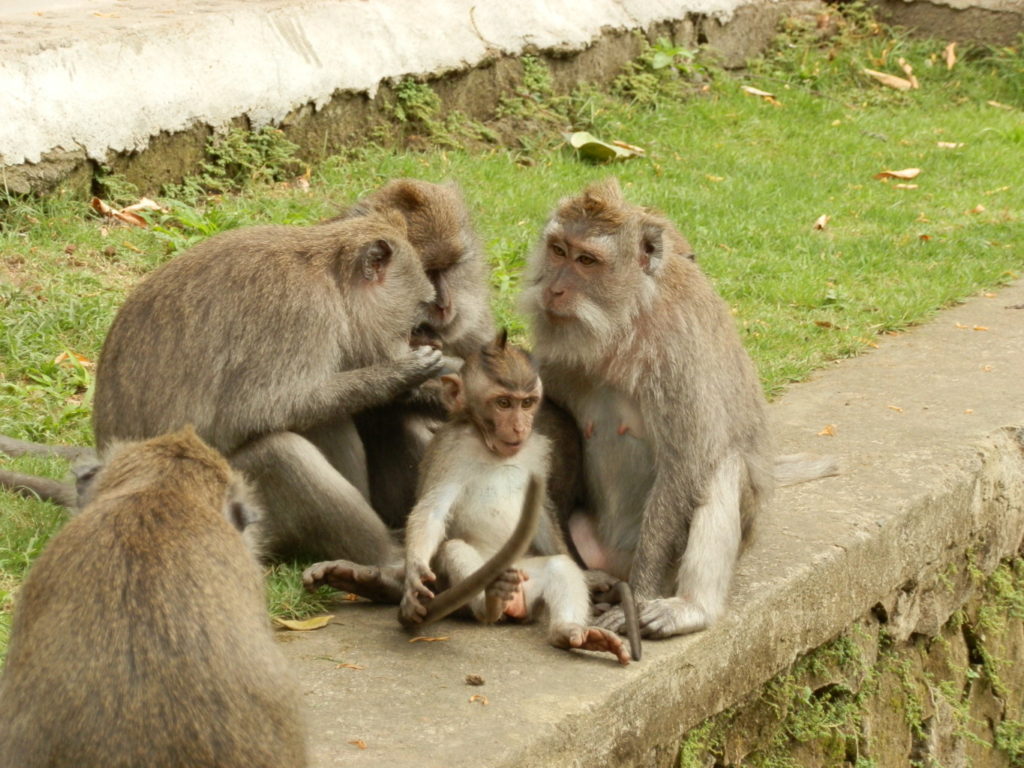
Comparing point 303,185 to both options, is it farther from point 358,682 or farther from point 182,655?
point 182,655

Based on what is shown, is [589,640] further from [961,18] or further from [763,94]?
[961,18]

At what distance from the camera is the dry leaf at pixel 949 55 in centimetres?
1274

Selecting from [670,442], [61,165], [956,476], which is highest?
[61,165]

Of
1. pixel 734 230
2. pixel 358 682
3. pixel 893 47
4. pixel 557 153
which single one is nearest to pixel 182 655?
pixel 358 682

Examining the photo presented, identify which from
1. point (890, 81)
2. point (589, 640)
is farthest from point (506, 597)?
point (890, 81)

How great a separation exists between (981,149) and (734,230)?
11.0 ft

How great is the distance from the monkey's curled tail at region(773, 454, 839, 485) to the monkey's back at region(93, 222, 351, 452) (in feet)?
5.85

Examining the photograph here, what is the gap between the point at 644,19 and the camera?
10.9m

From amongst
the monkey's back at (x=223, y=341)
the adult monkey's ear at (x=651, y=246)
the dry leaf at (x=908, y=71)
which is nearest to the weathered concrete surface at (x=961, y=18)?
the dry leaf at (x=908, y=71)

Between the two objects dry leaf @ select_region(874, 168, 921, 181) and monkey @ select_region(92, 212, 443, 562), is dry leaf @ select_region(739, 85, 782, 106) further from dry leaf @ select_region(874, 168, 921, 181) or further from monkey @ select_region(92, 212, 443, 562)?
monkey @ select_region(92, 212, 443, 562)

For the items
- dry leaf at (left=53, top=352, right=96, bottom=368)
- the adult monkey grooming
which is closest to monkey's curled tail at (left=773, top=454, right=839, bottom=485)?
the adult monkey grooming

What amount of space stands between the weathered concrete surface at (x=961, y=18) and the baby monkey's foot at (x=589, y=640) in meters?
10.4

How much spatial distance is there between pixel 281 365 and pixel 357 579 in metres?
0.65

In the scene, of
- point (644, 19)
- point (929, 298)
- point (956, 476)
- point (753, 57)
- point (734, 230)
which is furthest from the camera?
point (753, 57)
